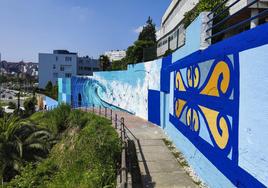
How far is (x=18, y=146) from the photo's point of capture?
15.4 metres

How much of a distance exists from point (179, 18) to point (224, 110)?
105 feet

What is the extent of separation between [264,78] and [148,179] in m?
4.53

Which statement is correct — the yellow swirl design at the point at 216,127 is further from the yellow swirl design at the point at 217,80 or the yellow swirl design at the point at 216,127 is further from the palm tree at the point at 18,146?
the palm tree at the point at 18,146

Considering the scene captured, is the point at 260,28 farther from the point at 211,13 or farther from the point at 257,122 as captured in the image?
the point at 211,13

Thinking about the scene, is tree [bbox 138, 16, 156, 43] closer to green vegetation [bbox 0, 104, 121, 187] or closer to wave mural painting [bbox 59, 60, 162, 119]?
wave mural painting [bbox 59, 60, 162, 119]

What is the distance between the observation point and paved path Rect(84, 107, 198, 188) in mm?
8172

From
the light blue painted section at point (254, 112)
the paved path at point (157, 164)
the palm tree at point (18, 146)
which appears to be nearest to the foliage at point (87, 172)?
the paved path at point (157, 164)

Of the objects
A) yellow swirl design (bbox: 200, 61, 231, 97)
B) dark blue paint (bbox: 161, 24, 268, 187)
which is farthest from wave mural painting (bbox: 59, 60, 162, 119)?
yellow swirl design (bbox: 200, 61, 231, 97)

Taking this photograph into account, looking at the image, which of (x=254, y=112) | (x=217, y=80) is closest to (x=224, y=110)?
(x=217, y=80)

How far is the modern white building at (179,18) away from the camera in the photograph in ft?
43.7

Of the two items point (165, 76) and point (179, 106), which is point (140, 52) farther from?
point (179, 106)

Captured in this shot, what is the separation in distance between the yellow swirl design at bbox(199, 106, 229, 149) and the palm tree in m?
9.95

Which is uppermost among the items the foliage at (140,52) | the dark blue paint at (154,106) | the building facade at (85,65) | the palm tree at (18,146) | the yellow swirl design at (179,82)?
the building facade at (85,65)

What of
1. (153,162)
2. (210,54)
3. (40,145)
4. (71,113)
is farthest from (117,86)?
(210,54)
